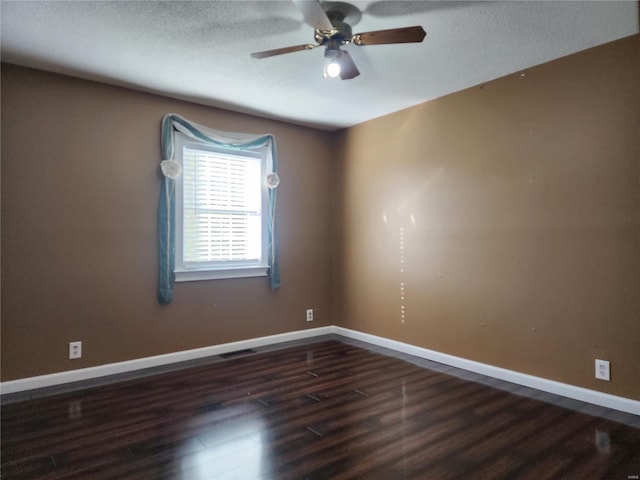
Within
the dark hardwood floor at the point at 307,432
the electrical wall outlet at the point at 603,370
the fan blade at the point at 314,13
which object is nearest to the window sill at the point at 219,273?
the dark hardwood floor at the point at 307,432

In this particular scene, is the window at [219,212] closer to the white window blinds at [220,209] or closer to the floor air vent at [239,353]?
the white window blinds at [220,209]

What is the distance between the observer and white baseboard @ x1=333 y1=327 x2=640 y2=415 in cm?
251

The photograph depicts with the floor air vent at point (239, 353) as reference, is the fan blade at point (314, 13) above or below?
above

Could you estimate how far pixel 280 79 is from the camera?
319 cm

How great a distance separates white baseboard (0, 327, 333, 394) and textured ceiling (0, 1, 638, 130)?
7.95 ft

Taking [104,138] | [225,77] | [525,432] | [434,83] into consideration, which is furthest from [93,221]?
[525,432]

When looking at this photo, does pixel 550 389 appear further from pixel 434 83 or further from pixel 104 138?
pixel 104 138

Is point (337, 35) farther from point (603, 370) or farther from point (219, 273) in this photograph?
point (603, 370)

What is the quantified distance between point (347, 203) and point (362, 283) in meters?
1.00

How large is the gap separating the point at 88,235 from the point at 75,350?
0.94 meters

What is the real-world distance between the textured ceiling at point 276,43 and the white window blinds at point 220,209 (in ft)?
2.23

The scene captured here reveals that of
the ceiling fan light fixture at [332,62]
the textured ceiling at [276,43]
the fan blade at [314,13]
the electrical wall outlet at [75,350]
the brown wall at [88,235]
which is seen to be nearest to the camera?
the fan blade at [314,13]

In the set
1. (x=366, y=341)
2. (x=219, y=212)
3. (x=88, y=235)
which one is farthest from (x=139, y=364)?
→ (x=366, y=341)

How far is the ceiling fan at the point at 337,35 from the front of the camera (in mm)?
1956
